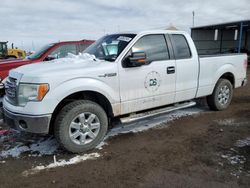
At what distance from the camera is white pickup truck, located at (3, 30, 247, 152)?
11.4 feet

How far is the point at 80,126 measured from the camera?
3783mm

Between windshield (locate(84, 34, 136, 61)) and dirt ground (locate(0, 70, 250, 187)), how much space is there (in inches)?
60.6

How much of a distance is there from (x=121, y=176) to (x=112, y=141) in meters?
1.20

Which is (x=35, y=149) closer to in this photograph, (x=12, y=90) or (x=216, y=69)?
(x=12, y=90)

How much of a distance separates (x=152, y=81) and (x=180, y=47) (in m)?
1.14

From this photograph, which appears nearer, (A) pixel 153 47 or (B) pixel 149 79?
(B) pixel 149 79

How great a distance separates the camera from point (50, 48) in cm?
746

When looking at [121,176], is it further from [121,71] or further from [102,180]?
[121,71]

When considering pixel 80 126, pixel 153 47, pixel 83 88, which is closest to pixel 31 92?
pixel 83 88

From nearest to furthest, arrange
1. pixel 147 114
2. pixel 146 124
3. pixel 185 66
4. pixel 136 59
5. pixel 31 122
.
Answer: pixel 31 122, pixel 136 59, pixel 147 114, pixel 185 66, pixel 146 124

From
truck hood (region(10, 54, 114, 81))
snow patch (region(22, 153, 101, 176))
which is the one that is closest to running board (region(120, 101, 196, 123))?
snow patch (region(22, 153, 101, 176))

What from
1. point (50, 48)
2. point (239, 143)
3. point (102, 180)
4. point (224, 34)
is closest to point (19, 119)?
point (102, 180)

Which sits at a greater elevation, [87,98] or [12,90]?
[12,90]

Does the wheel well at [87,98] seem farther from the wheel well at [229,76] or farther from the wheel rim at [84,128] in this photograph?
the wheel well at [229,76]
